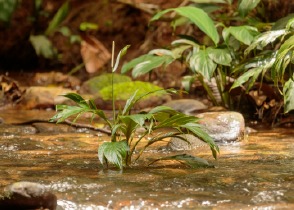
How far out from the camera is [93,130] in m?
4.37

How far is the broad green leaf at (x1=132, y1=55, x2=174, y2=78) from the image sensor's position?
4598 millimetres

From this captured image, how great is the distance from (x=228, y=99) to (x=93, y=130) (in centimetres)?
127

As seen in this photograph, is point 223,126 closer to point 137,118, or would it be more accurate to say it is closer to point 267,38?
point 267,38

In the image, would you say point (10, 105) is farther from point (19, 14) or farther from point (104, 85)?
point (19, 14)

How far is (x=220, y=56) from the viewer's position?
4.50 m

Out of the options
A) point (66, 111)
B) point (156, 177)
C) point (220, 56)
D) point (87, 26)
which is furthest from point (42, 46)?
point (156, 177)

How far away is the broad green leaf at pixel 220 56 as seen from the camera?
4.45 m

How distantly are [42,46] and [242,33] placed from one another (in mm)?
4106

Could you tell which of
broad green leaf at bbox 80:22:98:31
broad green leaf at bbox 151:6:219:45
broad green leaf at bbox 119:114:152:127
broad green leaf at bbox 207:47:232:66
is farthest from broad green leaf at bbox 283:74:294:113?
broad green leaf at bbox 80:22:98:31

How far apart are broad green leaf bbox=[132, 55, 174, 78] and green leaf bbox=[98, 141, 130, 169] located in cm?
192

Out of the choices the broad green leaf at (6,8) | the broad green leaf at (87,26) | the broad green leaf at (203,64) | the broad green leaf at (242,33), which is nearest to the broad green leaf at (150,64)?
the broad green leaf at (203,64)

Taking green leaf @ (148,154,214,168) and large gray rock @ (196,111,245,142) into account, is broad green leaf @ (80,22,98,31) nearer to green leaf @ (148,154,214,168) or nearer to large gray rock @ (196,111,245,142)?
large gray rock @ (196,111,245,142)

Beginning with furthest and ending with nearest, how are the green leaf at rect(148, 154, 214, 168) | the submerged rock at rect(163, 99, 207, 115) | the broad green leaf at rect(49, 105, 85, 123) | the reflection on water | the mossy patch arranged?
the mossy patch
the submerged rock at rect(163, 99, 207, 115)
the green leaf at rect(148, 154, 214, 168)
the broad green leaf at rect(49, 105, 85, 123)
the reflection on water

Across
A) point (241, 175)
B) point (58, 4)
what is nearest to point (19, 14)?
point (58, 4)
